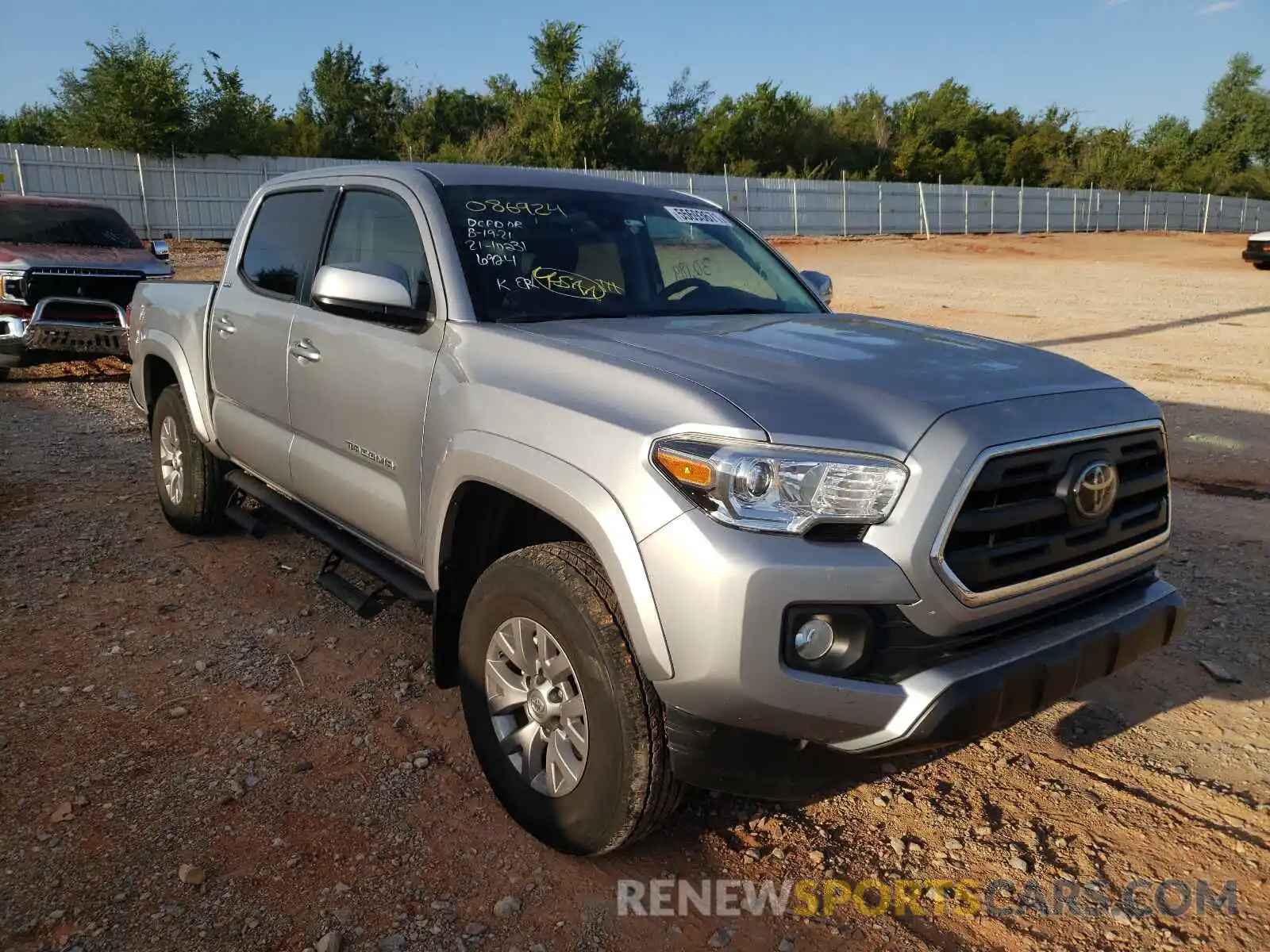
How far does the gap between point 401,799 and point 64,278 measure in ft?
29.6

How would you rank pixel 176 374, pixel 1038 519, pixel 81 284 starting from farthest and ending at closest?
pixel 81 284
pixel 176 374
pixel 1038 519

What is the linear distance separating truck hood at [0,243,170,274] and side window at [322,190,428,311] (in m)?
7.50

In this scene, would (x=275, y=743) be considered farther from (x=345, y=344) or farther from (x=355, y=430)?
(x=345, y=344)

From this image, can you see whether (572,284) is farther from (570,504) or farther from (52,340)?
(52,340)

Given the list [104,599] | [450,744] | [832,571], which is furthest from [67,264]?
[832,571]

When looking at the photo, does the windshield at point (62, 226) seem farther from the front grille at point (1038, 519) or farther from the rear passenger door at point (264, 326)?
the front grille at point (1038, 519)

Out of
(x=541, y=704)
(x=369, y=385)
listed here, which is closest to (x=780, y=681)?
(x=541, y=704)

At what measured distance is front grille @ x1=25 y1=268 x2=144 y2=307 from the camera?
381 inches

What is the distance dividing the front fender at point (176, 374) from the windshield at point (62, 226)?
617cm

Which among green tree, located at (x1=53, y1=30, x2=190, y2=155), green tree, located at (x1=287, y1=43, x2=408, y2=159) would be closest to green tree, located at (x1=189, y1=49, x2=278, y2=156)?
green tree, located at (x1=53, y1=30, x2=190, y2=155)

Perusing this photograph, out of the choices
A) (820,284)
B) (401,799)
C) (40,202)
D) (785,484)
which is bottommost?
(401,799)

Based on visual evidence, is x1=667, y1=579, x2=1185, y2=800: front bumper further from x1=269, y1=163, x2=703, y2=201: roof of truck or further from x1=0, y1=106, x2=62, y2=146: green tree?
x1=0, y1=106, x2=62, y2=146: green tree

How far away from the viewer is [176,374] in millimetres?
5070

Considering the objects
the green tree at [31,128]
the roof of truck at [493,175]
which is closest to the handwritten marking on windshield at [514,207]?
the roof of truck at [493,175]
